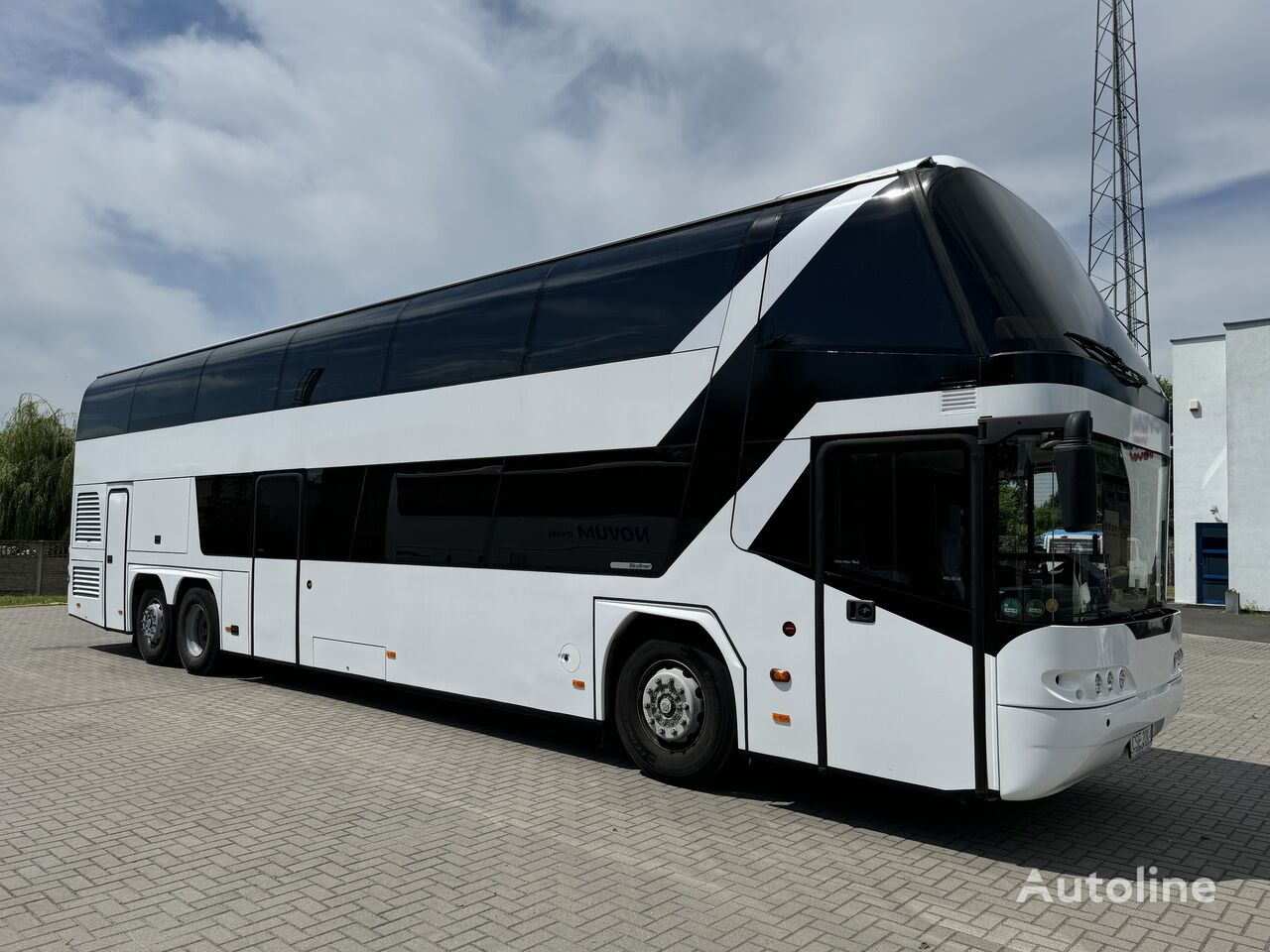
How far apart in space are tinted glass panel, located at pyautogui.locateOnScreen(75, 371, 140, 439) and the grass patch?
38.4 ft

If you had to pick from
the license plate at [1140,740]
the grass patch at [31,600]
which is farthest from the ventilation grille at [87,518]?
the license plate at [1140,740]

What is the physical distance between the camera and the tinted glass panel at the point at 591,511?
21.3ft

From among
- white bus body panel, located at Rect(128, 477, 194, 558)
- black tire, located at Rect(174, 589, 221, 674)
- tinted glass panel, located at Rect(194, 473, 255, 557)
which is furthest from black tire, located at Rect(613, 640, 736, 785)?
white bus body panel, located at Rect(128, 477, 194, 558)

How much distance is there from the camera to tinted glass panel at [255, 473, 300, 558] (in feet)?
32.8

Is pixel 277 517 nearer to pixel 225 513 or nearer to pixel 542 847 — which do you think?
pixel 225 513

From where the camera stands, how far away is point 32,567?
84.2ft

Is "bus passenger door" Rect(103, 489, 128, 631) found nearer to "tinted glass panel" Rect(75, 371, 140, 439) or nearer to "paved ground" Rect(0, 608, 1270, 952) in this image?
"tinted glass panel" Rect(75, 371, 140, 439)

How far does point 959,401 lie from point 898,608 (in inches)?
47.3

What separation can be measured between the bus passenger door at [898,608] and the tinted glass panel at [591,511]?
50.6 inches

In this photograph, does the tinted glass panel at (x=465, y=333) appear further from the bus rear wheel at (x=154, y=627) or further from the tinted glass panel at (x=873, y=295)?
the bus rear wheel at (x=154, y=627)

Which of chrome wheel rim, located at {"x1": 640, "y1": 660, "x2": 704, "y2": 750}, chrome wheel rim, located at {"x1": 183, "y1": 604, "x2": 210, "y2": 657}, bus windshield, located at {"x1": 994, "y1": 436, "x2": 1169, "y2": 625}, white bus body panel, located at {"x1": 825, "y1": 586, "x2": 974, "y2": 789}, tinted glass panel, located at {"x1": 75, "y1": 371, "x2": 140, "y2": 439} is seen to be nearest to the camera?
bus windshield, located at {"x1": 994, "y1": 436, "x2": 1169, "y2": 625}

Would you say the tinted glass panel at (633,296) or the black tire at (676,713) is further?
the tinted glass panel at (633,296)

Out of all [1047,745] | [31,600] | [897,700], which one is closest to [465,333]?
[897,700]
